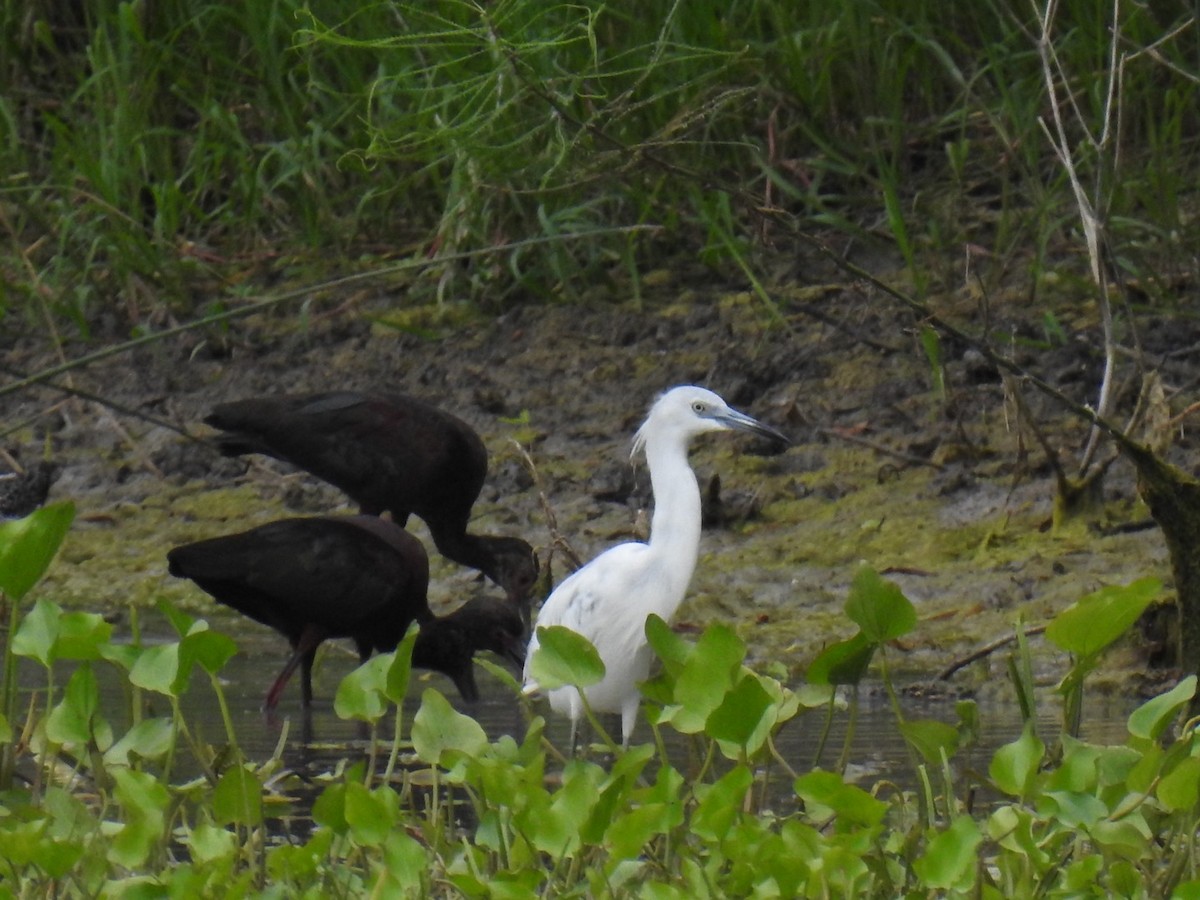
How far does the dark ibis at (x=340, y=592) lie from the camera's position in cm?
572

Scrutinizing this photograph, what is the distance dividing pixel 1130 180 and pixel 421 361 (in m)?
2.70

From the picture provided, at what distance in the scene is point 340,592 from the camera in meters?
5.88

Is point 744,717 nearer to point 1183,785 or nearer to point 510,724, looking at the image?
point 1183,785

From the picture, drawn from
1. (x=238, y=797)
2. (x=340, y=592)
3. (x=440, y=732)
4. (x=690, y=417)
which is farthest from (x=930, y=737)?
(x=340, y=592)

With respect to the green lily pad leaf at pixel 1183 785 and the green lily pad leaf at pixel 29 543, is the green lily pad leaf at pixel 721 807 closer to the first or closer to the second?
the green lily pad leaf at pixel 1183 785

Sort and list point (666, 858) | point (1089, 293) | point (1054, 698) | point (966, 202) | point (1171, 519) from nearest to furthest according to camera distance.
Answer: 1. point (666, 858)
2. point (1171, 519)
3. point (1054, 698)
4. point (1089, 293)
5. point (966, 202)

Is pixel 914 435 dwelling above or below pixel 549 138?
below

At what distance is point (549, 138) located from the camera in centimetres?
745

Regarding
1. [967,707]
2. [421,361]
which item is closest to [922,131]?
[421,361]

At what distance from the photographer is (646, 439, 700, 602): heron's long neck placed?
508 centimetres

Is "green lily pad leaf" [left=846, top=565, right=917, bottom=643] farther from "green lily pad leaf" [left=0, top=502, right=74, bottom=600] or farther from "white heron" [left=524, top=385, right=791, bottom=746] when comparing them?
"white heron" [left=524, top=385, right=791, bottom=746]

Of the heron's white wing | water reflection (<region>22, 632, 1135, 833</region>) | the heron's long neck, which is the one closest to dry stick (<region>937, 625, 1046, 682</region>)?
water reflection (<region>22, 632, 1135, 833</region>)

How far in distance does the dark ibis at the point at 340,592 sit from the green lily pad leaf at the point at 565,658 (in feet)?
8.84

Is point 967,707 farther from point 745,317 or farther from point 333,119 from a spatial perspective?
point 333,119
